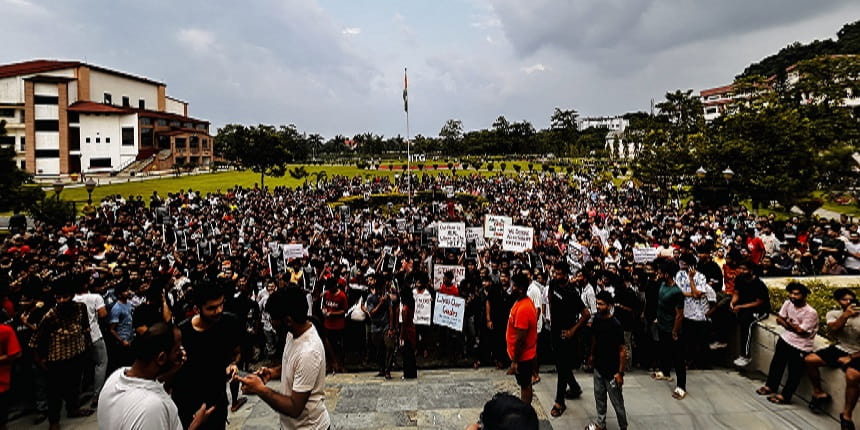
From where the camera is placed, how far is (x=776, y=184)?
2236 centimetres

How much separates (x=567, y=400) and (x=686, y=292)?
247 centimetres

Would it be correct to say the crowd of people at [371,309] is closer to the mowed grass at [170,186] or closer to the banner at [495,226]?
the banner at [495,226]

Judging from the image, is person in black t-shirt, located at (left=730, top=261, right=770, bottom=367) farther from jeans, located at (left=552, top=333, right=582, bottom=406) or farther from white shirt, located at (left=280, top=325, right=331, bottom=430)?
white shirt, located at (left=280, top=325, right=331, bottom=430)

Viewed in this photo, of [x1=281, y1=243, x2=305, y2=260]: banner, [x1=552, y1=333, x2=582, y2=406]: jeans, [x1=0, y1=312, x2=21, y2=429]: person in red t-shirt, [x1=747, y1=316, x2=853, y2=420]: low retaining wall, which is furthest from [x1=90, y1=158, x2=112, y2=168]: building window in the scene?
[x1=747, y1=316, x2=853, y2=420]: low retaining wall

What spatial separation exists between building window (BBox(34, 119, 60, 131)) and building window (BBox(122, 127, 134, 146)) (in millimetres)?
7083

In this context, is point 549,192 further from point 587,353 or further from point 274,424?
point 274,424

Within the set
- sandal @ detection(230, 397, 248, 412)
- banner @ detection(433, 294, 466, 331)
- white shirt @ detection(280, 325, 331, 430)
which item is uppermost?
white shirt @ detection(280, 325, 331, 430)

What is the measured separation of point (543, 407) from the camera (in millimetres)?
6016

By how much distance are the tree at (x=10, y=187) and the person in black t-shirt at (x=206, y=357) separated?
64.9 ft

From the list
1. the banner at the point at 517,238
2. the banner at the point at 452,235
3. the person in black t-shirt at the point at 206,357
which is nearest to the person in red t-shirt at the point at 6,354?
the person in black t-shirt at the point at 206,357

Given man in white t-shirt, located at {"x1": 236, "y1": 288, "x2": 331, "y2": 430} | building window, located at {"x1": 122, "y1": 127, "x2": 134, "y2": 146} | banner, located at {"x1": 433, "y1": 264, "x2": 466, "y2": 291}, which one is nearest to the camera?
man in white t-shirt, located at {"x1": 236, "y1": 288, "x2": 331, "y2": 430}

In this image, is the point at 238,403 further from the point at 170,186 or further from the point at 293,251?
the point at 170,186

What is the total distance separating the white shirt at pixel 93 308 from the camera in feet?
20.4

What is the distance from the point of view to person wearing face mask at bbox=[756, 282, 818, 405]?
227 inches
